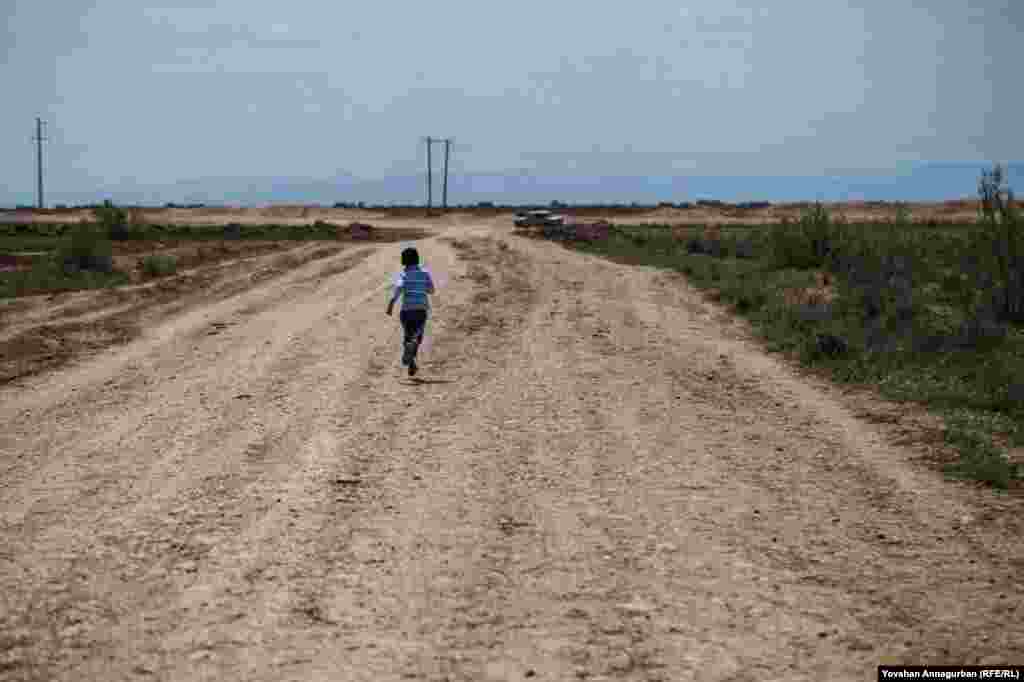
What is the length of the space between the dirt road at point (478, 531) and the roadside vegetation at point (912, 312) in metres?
1.06

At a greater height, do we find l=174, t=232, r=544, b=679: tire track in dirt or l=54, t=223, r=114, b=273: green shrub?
l=54, t=223, r=114, b=273: green shrub

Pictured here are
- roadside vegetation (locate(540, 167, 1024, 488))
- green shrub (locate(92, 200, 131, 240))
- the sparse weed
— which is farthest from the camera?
green shrub (locate(92, 200, 131, 240))

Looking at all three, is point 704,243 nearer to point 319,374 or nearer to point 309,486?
point 319,374

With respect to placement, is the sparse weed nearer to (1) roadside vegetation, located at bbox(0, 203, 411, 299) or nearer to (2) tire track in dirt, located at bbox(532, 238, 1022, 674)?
(1) roadside vegetation, located at bbox(0, 203, 411, 299)

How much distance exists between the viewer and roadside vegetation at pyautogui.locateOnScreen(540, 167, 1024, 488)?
11.0 m

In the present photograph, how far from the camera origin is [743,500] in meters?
7.59

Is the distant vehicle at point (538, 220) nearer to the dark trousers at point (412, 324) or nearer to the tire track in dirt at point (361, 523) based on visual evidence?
the dark trousers at point (412, 324)

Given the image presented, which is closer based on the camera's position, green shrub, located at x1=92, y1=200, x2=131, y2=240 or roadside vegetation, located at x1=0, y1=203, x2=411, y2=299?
roadside vegetation, located at x1=0, y1=203, x2=411, y2=299

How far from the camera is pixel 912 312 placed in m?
18.1

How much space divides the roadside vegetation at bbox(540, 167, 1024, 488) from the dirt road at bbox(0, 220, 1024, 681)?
1.06 m

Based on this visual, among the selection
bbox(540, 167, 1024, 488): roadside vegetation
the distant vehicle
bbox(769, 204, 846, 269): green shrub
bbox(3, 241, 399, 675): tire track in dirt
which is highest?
the distant vehicle

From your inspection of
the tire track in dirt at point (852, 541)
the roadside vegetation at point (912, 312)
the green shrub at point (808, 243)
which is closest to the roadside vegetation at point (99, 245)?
the roadside vegetation at point (912, 312)

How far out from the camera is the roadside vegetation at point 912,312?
11.0m

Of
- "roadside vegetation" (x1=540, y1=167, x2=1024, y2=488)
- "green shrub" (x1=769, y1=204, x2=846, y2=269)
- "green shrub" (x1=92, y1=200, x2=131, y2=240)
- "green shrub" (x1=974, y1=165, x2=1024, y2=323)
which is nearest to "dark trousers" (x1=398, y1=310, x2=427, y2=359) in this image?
"roadside vegetation" (x1=540, y1=167, x2=1024, y2=488)
